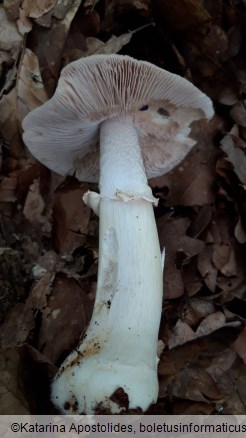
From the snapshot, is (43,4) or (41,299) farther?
(43,4)

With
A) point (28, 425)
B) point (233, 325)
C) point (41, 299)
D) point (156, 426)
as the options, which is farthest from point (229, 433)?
point (41, 299)

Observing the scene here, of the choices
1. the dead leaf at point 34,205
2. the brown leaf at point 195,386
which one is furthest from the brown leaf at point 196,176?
the brown leaf at point 195,386

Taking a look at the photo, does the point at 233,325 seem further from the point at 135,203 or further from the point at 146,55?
the point at 146,55

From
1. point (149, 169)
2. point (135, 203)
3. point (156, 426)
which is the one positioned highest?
point (135, 203)

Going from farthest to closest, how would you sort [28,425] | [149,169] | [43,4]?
[149,169], [43,4], [28,425]

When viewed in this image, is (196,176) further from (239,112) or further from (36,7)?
(36,7)

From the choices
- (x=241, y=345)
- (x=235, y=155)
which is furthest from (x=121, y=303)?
(x=235, y=155)

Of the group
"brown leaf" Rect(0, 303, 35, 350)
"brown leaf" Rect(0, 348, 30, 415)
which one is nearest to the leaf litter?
"brown leaf" Rect(0, 303, 35, 350)
